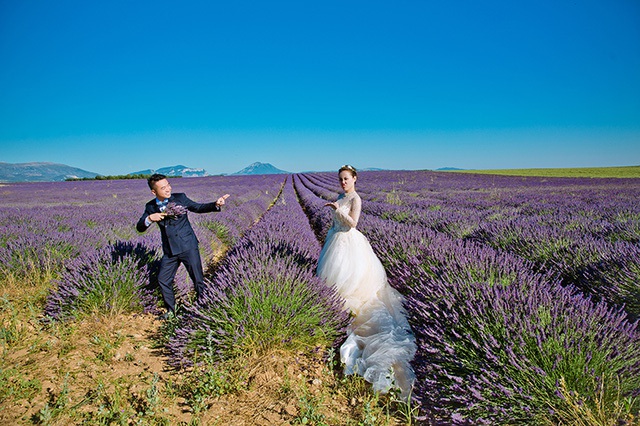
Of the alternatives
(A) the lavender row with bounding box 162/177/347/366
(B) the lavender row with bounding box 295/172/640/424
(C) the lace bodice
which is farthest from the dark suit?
(B) the lavender row with bounding box 295/172/640/424

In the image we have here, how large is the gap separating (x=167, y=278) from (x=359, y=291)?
1.94 metres

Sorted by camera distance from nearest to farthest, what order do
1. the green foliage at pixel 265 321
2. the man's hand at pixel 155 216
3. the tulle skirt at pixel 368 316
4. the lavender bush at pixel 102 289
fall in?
1. the tulle skirt at pixel 368 316
2. the green foliage at pixel 265 321
3. the man's hand at pixel 155 216
4. the lavender bush at pixel 102 289

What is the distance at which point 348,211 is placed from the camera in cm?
296

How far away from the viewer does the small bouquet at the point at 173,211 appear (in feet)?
8.90

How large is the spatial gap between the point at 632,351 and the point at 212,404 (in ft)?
7.42

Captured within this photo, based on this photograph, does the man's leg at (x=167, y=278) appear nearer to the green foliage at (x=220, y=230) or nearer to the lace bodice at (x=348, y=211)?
the lace bodice at (x=348, y=211)

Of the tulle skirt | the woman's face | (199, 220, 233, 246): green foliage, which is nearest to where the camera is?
the tulle skirt

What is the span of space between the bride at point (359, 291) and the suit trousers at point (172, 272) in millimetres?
1279

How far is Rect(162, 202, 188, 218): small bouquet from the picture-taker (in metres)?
2.71

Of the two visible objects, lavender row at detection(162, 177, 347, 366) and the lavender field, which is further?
lavender row at detection(162, 177, 347, 366)

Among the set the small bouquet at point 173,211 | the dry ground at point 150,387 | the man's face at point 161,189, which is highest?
the man's face at point 161,189

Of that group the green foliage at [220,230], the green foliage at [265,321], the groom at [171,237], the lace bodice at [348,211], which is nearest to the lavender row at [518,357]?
the green foliage at [265,321]

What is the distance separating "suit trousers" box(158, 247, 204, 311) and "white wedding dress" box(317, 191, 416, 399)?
1269 mm

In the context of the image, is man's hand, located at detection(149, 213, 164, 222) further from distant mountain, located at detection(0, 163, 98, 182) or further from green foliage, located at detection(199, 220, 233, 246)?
distant mountain, located at detection(0, 163, 98, 182)
